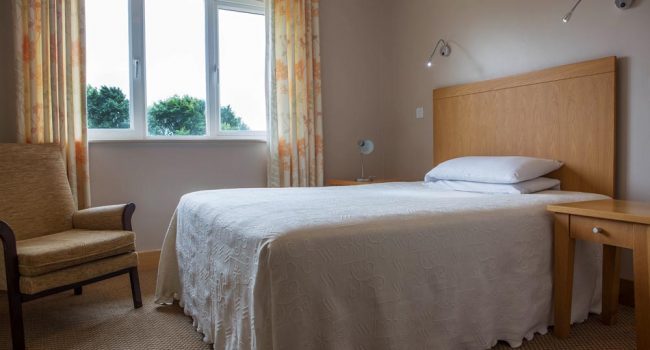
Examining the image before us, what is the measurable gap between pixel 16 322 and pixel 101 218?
74 cm

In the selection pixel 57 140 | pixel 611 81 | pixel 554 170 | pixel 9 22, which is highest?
pixel 9 22

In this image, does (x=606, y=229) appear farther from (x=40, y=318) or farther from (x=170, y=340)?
(x=40, y=318)

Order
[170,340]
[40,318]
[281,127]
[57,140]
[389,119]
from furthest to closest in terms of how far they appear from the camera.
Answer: [389,119] → [281,127] → [57,140] → [40,318] → [170,340]

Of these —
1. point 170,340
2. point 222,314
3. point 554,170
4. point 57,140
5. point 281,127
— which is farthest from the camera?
point 281,127

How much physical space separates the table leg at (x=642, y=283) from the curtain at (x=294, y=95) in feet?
8.37

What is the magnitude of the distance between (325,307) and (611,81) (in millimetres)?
2072

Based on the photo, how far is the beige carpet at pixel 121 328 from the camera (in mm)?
1965

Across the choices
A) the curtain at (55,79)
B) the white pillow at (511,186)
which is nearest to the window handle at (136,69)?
the curtain at (55,79)

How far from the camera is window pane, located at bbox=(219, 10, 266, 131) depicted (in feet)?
11.9

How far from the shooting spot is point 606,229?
1741 millimetres

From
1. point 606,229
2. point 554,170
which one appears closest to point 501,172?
point 554,170

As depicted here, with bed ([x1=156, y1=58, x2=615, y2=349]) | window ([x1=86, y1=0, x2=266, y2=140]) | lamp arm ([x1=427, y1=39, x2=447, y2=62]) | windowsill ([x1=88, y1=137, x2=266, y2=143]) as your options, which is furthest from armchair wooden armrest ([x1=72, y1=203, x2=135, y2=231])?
lamp arm ([x1=427, y1=39, x2=447, y2=62])

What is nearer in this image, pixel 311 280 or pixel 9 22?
pixel 311 280

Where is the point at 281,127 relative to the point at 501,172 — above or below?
above
